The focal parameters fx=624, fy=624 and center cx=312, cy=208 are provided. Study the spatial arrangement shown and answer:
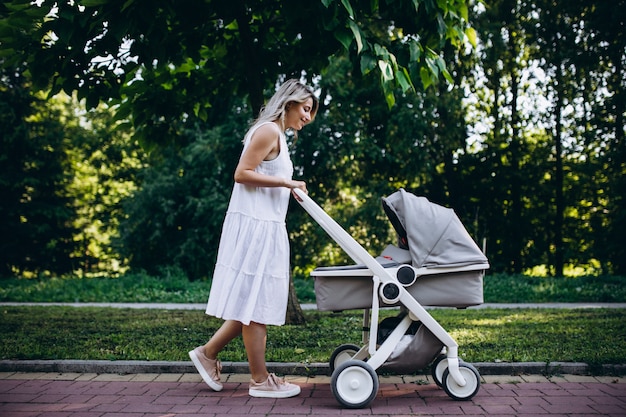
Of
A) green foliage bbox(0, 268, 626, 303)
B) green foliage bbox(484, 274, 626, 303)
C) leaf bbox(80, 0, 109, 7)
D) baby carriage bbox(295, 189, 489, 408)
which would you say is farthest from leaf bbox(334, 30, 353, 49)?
green foliage bbox(484, 274, 626, 303)

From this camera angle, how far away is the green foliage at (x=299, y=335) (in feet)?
17.6

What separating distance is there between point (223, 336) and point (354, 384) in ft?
3.35

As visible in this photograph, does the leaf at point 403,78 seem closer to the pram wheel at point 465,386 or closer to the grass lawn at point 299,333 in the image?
the grass lawn at point 299,333

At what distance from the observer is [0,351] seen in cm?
561

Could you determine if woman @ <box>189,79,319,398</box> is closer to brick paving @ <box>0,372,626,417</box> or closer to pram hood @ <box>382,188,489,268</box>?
brick paving @ <box>0,372,626,417</box>

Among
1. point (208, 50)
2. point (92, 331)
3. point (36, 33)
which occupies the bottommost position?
point (92, 331)

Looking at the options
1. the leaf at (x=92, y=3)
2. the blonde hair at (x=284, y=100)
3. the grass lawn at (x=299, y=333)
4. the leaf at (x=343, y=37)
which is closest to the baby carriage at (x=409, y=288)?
the blonde hair at (x=284, y=100)

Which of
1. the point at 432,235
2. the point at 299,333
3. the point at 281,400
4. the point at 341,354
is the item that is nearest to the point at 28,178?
the point at 299,333

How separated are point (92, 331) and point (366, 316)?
3719 millimetres

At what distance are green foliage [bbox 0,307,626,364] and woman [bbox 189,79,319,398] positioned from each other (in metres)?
1.01

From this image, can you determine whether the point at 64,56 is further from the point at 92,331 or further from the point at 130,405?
the point at 130,405

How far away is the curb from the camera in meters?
4.97

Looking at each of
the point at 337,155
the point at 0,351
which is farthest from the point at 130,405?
the point at 337,155

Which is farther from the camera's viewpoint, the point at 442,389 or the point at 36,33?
the point at 36,33
